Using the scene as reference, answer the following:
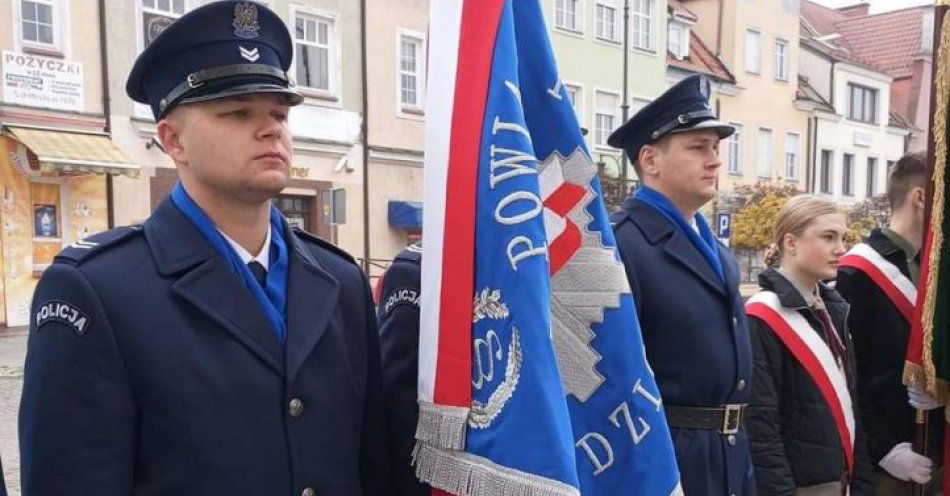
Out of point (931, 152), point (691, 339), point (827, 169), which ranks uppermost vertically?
point (827, 169)

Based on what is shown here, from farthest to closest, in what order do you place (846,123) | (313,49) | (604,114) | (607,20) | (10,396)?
(846,123)
(607,20)
(604,114)
(313,49)
(10,396)

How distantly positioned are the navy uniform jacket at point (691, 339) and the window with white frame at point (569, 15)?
1963cm

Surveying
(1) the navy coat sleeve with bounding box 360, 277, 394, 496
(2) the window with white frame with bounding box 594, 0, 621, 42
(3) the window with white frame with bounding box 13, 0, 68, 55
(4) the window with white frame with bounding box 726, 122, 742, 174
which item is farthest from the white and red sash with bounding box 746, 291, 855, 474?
(4) the window with white frame with bounding box 726, 122, 742, 174

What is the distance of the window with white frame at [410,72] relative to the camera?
18.0m

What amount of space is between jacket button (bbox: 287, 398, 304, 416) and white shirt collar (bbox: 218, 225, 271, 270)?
331mm

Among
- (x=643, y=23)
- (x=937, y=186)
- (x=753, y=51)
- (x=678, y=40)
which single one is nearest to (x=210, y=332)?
(x=937, y=186)

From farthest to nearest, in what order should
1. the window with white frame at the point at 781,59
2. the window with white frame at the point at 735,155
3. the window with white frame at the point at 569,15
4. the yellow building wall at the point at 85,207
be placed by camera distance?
the window with white frame at the point at 781,59 < the window with white frame at the point at 735,155 < the window with white frame at the point at 569,15 < the yellow building wall at the point at 85,207

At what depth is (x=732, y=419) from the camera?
279cm

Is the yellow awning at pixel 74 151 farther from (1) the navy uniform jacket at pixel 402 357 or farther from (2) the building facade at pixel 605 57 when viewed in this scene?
(1) the navy uniform jacket at pixel 402 357

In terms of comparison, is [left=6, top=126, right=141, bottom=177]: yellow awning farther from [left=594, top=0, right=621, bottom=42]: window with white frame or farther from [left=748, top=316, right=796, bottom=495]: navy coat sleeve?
[left=594, top=0, right=621, bottom=42]: window with white frame

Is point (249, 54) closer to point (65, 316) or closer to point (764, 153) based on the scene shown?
point (65, 316)

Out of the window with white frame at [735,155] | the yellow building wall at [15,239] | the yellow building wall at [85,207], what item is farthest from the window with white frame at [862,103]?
the yellow building wall at [15,239]

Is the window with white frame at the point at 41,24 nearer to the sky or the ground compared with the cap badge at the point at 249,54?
nearer to the sky

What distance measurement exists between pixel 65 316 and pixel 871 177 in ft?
116
